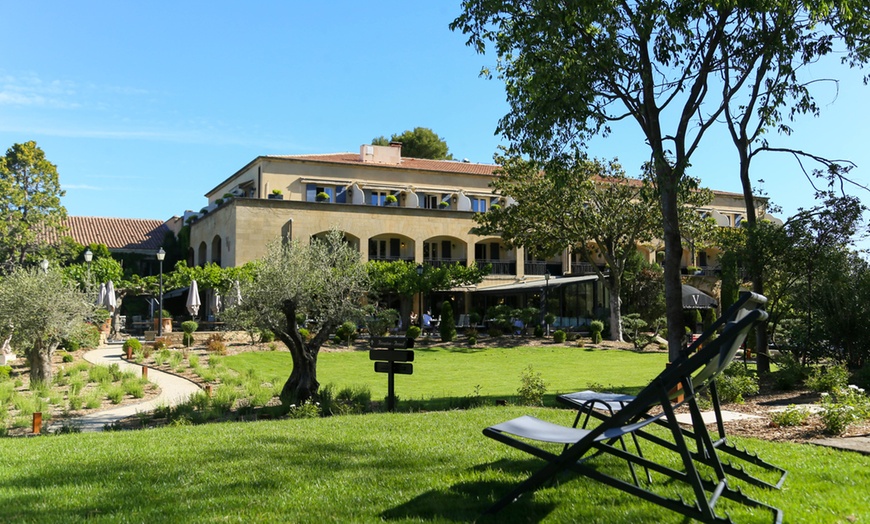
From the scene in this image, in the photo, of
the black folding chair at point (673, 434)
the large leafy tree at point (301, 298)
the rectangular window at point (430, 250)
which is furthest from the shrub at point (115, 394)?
the rectangular window at point (430, 250)

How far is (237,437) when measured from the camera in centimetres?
700

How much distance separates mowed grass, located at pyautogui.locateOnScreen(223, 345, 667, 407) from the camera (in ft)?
48.0

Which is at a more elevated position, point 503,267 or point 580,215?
point 580,215

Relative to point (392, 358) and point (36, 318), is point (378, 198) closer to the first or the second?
point (36, 318)

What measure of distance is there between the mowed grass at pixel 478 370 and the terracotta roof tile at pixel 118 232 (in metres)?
29.1

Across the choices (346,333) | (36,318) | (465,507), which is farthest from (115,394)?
(346,333)

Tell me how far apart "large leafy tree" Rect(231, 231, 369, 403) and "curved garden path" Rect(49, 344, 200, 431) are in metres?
2.05

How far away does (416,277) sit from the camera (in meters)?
33.5

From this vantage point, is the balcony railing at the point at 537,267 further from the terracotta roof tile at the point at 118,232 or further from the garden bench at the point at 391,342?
the garden bench at the point at 391,342

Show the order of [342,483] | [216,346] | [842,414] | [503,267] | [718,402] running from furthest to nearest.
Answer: [503,267] → [216,346] → [842,414] → [342,483] → [718,402]

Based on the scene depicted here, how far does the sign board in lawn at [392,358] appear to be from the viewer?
10812 mm

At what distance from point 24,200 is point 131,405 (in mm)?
28223

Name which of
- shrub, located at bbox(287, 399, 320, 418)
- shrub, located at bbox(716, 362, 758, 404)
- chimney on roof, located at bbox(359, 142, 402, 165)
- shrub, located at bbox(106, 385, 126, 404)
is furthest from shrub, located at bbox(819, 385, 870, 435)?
chimney on roof, located at bbox(359, 142, 402, 165)

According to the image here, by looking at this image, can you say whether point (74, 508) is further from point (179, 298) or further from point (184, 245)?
point (184, 245)
